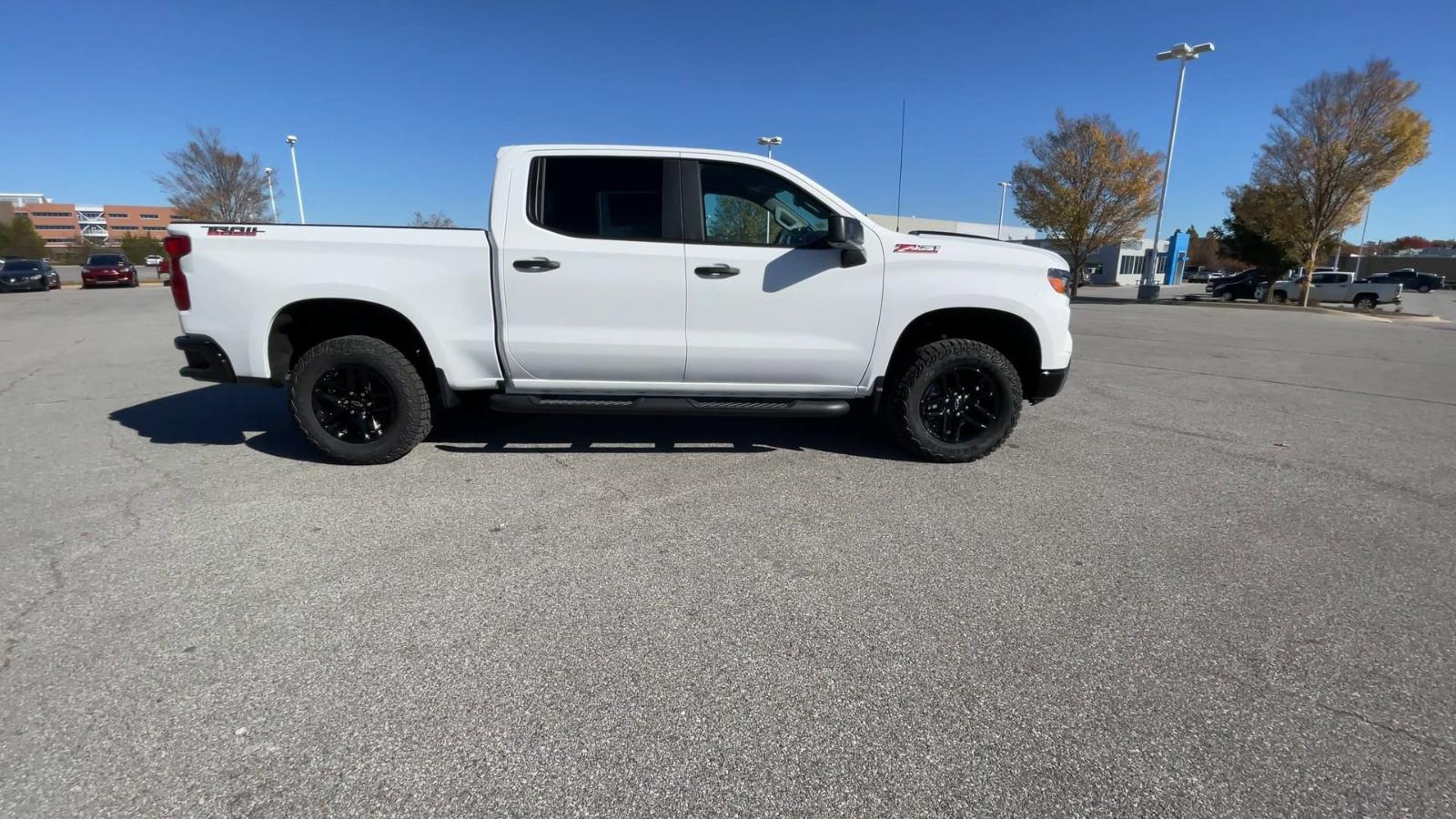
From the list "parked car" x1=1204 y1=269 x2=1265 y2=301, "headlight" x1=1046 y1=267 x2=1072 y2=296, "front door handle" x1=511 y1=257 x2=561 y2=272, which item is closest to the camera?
"front door handle" x1=511 y1=257 x2=561 y2=272

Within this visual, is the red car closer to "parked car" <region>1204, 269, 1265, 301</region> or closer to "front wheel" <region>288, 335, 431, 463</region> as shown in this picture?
"front wheel" <region>288, 335, 431, 463</region>

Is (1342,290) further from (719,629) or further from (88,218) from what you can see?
(88,218)

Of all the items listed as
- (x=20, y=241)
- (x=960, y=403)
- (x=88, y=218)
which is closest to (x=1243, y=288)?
(x=960, y=403)

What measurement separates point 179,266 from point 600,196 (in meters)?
2.66

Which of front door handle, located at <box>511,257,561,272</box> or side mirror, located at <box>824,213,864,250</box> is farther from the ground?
side mirror, located at <box>824,213,864,250</box>

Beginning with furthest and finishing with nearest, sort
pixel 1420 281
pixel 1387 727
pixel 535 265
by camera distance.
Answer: pixel 1420 281, pixel 535 265, pixel 1387 727

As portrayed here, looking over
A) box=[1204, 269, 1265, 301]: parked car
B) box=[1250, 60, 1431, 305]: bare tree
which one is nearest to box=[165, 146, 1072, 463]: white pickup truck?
box=[1250, 60, 1431, 305]: bare tree

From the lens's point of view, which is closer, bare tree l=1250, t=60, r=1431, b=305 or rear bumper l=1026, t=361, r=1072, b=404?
rear bumper l=1026, t=361, r=1072, b=404

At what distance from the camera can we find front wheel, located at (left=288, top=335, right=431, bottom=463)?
14.9 ft

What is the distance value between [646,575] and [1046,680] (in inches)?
66.7

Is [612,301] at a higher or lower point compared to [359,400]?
higher

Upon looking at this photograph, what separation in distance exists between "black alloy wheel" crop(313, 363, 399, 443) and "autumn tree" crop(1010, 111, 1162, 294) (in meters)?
34.9

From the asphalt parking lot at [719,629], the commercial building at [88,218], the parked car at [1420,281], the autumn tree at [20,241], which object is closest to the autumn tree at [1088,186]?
the asphalt parking lot at [719,629]

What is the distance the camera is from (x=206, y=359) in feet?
14.8
